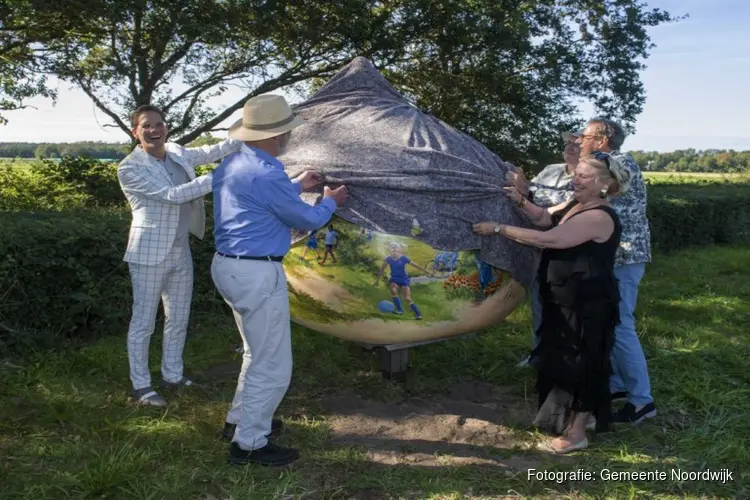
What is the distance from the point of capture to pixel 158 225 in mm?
4254

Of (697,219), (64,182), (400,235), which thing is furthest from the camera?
(697,219)

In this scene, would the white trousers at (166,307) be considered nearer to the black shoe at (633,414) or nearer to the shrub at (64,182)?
the black shoe at (633,414)

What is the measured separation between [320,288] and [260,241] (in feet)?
1.96

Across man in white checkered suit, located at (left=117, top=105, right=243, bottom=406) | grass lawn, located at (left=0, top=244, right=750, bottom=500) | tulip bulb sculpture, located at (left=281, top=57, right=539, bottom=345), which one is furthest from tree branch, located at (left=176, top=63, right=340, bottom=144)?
tulip bulb sculpture, located at (left=281, top=57, right=539, bottom=345)

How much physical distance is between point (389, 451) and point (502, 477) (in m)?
0.70

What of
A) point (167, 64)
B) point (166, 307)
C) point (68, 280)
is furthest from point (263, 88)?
point (166, 307)

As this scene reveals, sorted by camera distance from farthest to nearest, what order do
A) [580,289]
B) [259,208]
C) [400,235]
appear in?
[580,289]
[400,235]
[259,208]

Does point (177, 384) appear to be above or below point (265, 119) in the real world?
below

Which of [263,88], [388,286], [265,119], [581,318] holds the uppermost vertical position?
[263,88]

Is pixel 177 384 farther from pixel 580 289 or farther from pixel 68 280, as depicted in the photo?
pixel 580 289

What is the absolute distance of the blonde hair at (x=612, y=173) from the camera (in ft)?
12.4

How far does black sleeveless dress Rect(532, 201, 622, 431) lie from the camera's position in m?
3.75

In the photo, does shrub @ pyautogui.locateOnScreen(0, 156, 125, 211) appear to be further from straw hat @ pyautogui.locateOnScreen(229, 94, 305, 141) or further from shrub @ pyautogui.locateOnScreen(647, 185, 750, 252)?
shrub @ pyautogui.locateOnScreen(647, 185, 750, 252)

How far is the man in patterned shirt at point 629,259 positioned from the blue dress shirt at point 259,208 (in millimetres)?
1965
